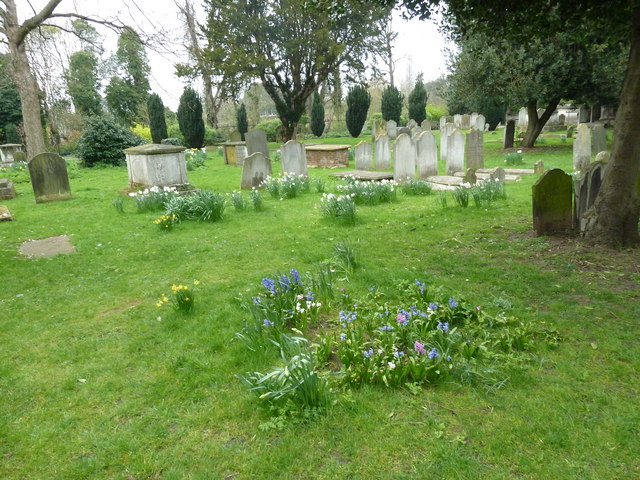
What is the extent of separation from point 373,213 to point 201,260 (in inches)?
134

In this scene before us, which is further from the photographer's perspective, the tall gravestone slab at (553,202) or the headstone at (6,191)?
the headstone at (6,191)

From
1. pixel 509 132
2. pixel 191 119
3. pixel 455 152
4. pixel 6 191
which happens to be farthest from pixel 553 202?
pixel 191 119

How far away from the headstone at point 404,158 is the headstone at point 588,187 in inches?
224

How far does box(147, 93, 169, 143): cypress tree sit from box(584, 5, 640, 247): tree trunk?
95.1 ft

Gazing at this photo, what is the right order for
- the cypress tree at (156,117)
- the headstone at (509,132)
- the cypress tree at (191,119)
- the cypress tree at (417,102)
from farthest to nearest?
the cypress tree at (417,102) < the cypress tree at (156,117) < the cypress tree at (191,119) < the headstone at (509,132)

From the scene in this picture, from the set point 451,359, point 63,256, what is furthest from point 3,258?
point 451,359

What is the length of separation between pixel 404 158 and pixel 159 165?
5975mm

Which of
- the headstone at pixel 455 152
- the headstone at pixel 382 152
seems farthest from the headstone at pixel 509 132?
the headstone at pixel 455 152

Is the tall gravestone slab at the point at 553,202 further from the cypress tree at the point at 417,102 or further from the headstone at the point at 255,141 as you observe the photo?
the cypress tree at the point at 417,102

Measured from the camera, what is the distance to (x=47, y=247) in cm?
711

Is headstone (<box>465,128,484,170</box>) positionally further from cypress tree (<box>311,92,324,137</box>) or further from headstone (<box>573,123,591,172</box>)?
cypress tree (<box>311,92,324,137</box>)

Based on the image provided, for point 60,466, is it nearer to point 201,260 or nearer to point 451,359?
point 451,359

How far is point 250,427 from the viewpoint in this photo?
2.64 metres

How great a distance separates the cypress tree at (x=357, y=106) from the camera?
111ft
